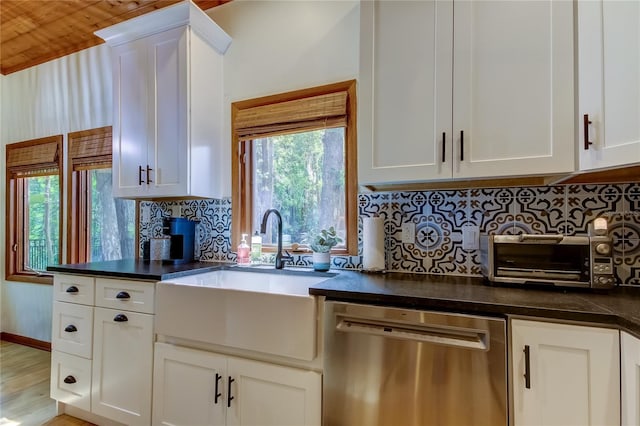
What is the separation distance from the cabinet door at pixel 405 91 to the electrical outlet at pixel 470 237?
1.41ft

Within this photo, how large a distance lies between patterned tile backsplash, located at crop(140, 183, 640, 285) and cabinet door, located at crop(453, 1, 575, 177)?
0.35 metres

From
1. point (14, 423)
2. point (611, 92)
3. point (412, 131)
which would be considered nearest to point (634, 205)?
point (611, 92)

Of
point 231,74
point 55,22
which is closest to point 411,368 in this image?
point 231,74

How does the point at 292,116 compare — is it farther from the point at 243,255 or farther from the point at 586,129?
the point at 586,129

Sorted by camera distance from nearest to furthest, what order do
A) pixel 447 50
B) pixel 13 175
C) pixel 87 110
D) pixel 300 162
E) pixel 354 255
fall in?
pixel 447 50
pixel 354 255
pixel 300 162
pixel 87 110
pixel 13 175

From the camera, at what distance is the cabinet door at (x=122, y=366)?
5.57 ft

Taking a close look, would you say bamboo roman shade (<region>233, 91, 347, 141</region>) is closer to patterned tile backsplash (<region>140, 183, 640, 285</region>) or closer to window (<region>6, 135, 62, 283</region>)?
patterned tile backsplash (<region>140, 183, 640, 285</region>)

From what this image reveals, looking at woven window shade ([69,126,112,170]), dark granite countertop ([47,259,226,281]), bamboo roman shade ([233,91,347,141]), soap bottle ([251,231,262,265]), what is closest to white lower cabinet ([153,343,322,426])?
dark granite countertop ([47,259,226,281])

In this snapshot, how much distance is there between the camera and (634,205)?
4.56 feet

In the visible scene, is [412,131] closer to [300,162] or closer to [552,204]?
[552,204]

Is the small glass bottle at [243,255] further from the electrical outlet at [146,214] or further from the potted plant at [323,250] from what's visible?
the electrical outlet at [146,214]

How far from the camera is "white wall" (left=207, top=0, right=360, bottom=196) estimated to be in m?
1.93

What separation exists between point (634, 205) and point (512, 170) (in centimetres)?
63

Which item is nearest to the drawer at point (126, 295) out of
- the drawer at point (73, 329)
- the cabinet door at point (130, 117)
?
the drawer at point (73, 329)
